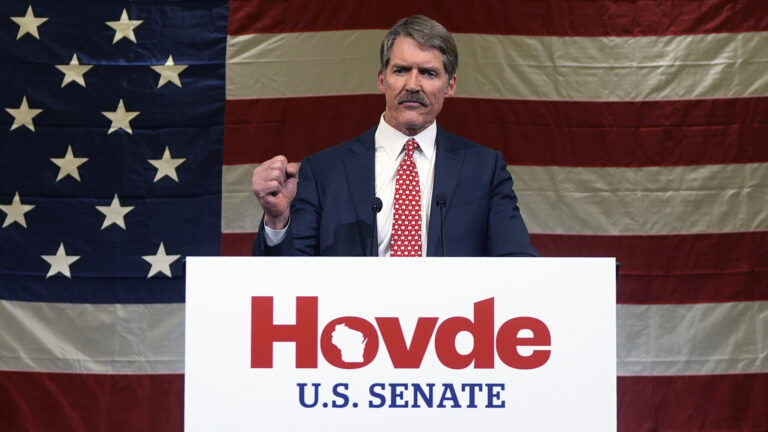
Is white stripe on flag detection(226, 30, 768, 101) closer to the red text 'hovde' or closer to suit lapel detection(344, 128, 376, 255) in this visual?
suit lapel detection(344, 128, 376, 255)

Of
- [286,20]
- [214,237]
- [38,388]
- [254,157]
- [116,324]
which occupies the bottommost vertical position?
[38,388]

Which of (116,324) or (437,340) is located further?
(116,324)

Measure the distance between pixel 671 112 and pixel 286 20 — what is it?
1387 mm

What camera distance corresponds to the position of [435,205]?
202 centimetres

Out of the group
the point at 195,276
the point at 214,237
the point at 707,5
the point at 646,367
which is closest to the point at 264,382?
the point at 195,276

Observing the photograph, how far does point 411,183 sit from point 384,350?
0.69 metres

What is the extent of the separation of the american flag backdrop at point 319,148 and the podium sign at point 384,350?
6.29 feet

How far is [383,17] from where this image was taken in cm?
338

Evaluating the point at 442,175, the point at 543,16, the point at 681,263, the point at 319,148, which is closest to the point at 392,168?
the point at 442,175

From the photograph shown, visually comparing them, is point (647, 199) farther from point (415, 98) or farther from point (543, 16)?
point (415, 98)

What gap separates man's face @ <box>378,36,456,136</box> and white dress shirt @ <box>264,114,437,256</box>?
0.12 feet

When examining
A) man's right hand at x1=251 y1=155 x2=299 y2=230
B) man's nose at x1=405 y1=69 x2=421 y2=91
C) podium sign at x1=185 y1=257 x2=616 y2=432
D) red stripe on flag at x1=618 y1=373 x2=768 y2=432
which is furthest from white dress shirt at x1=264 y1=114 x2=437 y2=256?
red stripe on flag at x1=618 y1=373 x2=768 y2=432

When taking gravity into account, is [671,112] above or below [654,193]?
above

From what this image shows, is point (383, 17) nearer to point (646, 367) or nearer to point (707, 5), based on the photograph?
point (707, 5)
